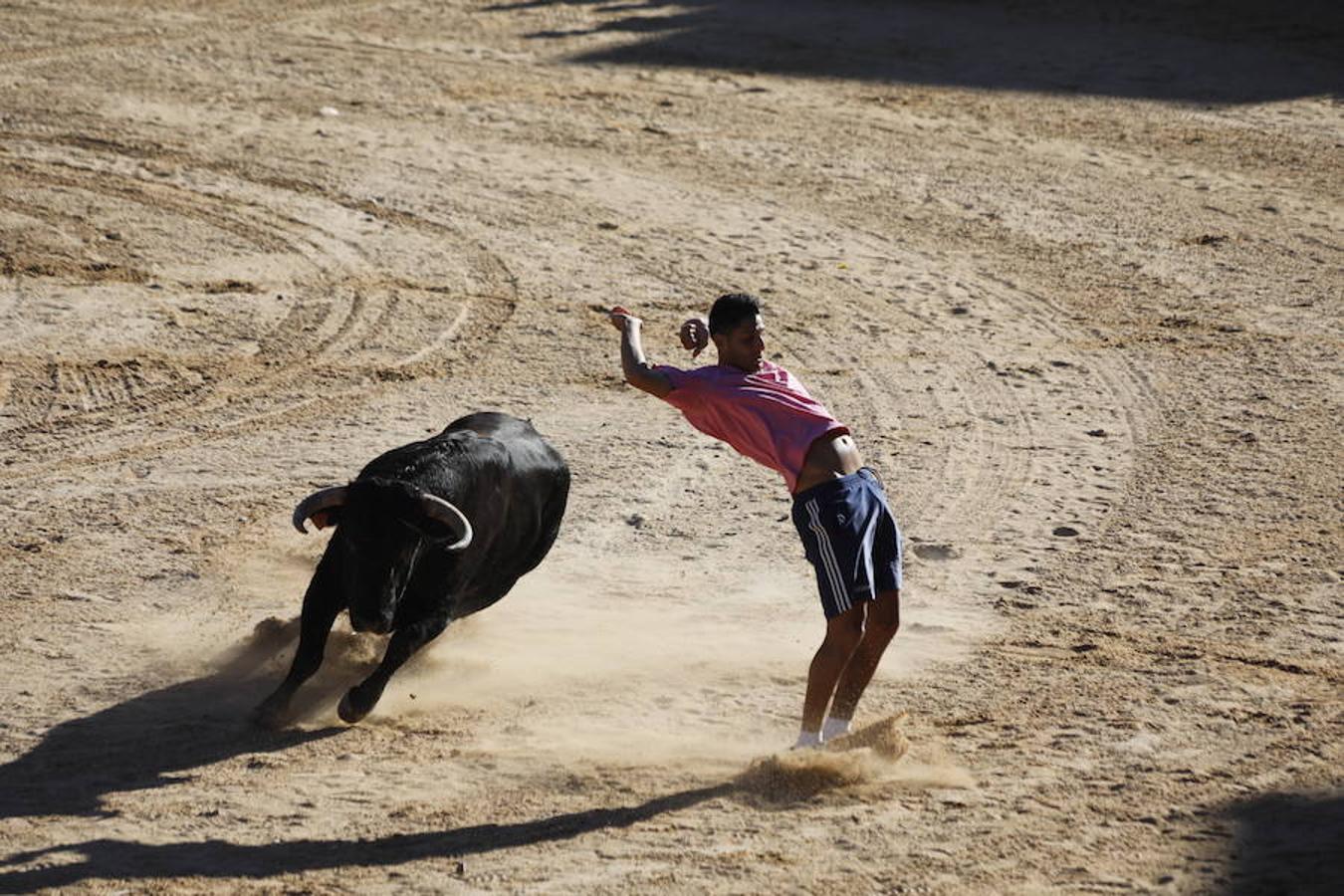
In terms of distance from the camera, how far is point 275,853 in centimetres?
687

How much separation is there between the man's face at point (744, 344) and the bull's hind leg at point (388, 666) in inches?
66.5

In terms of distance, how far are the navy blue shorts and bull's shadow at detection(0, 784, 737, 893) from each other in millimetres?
1156

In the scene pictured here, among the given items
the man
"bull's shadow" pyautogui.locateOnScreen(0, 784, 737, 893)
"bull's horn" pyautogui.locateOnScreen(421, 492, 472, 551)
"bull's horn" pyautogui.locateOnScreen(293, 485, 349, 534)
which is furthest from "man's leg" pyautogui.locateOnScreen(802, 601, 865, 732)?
"bull's horn" pyautogui.locateOnScreen(293, 485, 349, 534)

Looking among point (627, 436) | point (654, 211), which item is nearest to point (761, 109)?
point (654, 211)

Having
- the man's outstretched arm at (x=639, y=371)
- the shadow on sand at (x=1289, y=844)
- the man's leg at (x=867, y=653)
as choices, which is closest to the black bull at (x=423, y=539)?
the man's outstretched arm at (x=639, y=371)

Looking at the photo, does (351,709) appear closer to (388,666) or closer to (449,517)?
(388,666)

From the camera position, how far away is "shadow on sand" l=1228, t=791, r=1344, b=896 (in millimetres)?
6578

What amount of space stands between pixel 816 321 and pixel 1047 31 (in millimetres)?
9749

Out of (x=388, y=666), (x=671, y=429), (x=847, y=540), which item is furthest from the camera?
(x=671, y=429)

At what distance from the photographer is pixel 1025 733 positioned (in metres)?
7.84

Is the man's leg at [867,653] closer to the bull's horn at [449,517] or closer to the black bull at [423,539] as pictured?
the bull's horn at [449,517]

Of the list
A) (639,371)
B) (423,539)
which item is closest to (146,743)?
(423,539)

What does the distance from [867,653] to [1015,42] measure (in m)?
15.1

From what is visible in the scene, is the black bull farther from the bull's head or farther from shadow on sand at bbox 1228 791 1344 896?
shadow on sand at bbox 1228 791 1344 896
